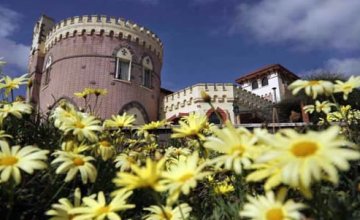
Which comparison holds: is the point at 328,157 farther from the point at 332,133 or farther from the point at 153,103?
the point at 153,103

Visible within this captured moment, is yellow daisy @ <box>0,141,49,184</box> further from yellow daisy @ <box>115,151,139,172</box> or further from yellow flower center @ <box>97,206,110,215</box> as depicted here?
yellow daisy @ <box>115,151,139,172</box>

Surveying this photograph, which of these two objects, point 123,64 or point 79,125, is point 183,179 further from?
point 123,64

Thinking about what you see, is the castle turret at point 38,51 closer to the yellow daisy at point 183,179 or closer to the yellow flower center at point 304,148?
the yellow daisy at point 183,179

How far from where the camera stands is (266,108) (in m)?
26.7

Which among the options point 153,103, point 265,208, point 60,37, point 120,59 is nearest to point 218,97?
point 153,103

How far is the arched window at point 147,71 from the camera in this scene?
76.8ft

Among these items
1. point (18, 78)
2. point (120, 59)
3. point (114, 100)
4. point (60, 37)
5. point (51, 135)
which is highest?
point (60, 37)

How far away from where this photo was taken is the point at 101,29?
2264cm

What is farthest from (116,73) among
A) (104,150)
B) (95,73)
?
(104,150)

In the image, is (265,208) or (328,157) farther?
(265,208)

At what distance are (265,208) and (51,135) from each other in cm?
220

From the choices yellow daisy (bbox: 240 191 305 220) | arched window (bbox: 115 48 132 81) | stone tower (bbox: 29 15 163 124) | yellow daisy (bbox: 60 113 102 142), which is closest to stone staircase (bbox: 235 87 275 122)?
stone tower (bbox: 29 15 163 124)

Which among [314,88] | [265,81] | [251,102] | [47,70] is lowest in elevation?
[314,88]

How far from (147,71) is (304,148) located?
23006 mm
